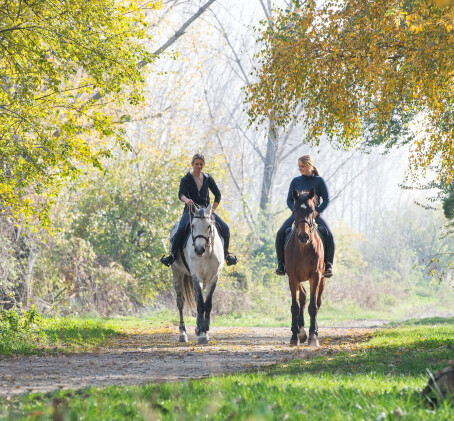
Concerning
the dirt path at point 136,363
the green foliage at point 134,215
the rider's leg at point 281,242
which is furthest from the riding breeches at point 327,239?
the green foliage at point 134,215

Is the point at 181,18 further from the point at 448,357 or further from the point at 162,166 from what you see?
the point at 448,357

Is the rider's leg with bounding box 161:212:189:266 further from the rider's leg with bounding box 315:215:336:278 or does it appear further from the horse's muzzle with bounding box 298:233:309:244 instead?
the horse's muzzle with bounding box 298:233:309:244

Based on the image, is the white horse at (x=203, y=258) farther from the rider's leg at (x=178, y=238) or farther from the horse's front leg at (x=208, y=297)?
the rider's leg at (x=178, y=238)

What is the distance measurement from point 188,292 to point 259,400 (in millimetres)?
9384

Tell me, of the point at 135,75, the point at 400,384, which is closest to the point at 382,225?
the point at 135,75

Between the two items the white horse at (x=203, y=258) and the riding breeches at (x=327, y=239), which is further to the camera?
the riding breeches at (x=327, y=239)

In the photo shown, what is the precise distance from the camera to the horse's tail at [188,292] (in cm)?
1422

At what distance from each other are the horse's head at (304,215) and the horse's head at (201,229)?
177 centimetres

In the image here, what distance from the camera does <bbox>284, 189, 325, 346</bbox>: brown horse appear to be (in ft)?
36.2

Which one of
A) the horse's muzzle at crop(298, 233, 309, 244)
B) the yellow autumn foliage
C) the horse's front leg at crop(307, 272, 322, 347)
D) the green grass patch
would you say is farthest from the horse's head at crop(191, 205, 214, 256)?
the green grass patch

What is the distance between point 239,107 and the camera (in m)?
57.1

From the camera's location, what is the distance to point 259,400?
16.3ft

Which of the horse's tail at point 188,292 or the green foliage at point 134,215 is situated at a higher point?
the green foliage at point 134,215

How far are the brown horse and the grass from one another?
393 centimetres
